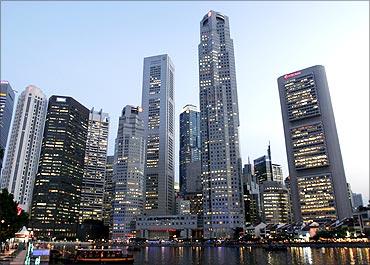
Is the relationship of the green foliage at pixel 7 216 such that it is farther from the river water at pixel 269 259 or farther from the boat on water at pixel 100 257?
the river water at pixel 269 259

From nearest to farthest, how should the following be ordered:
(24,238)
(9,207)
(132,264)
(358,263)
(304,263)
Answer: (9,207) → (358,263) → (304,263) → (132,264) → (24,238)

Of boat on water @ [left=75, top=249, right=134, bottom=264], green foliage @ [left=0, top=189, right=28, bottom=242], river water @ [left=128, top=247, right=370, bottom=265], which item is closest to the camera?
green foliage @ [left=0, top=189, right=28, bottom=242]

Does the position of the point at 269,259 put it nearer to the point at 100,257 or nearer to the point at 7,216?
the point at 100,257

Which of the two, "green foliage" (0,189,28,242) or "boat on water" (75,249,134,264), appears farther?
"boat on water" (75,249,134,264)

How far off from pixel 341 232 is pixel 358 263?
391 feet

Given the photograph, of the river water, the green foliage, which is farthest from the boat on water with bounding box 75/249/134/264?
the green foliage

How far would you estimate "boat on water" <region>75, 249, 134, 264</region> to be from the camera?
324 feet

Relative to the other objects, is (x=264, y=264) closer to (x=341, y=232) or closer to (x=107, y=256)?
(x=107, y=256)

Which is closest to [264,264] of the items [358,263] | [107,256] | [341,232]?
[358,263]

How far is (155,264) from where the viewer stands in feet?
330

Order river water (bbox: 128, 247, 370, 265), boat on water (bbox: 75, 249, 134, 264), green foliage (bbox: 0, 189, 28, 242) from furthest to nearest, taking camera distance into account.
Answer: boat on water (bbox: 75, 249, 134, 264), river water (bbox: 128, 247, 370, 265), green foliage (bbox: 0, 189, 28, 242)

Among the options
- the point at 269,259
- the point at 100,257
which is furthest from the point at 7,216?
the point at 269,259

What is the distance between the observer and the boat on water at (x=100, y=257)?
98.8 m

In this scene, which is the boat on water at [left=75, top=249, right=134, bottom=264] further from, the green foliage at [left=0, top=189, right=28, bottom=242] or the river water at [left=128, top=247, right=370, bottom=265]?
the green foliage at [left=0, top=189, right=28, bottom=242]
